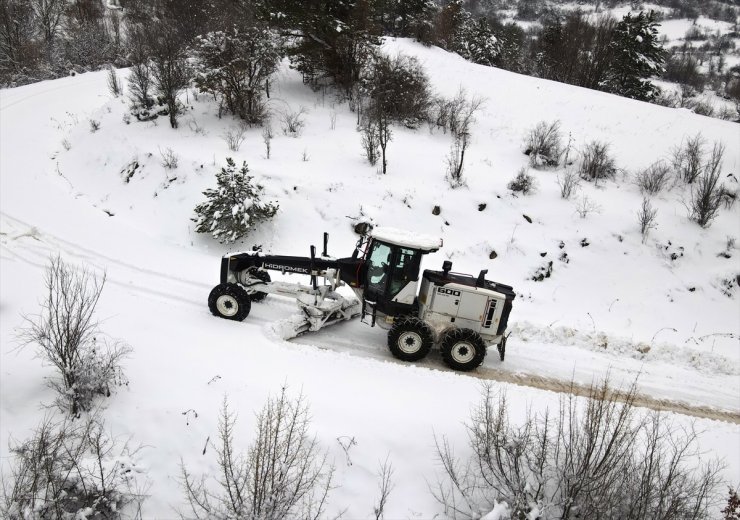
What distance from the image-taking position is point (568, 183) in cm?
1684

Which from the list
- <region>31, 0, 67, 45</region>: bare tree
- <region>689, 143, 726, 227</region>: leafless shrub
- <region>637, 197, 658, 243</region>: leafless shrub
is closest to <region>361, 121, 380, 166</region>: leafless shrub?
<region>637, 197, 658, 243</region>: leafless shrub

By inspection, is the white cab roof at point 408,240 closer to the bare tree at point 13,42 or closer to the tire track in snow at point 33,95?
the tire track in snow at point 33,95

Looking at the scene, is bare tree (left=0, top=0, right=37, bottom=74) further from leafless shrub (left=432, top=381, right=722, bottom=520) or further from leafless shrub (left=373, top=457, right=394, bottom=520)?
leafless shrub (left=432, top=381, right=722, bottom=520)

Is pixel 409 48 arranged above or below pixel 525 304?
above

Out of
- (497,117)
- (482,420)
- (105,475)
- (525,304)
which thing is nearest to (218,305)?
(105,475)

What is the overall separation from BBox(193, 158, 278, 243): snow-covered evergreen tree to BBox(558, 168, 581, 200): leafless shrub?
34.2ft

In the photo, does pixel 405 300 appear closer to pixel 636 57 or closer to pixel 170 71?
pixel 170 71

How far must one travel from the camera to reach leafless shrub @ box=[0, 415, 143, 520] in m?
5.39

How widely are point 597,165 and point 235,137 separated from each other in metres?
14.0

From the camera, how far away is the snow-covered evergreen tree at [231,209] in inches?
527

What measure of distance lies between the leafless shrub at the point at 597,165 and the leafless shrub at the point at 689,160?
2.44 meters

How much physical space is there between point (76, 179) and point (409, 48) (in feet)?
69.7

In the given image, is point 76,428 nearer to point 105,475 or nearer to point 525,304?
point 105,475

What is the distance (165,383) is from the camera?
7.52 meters
